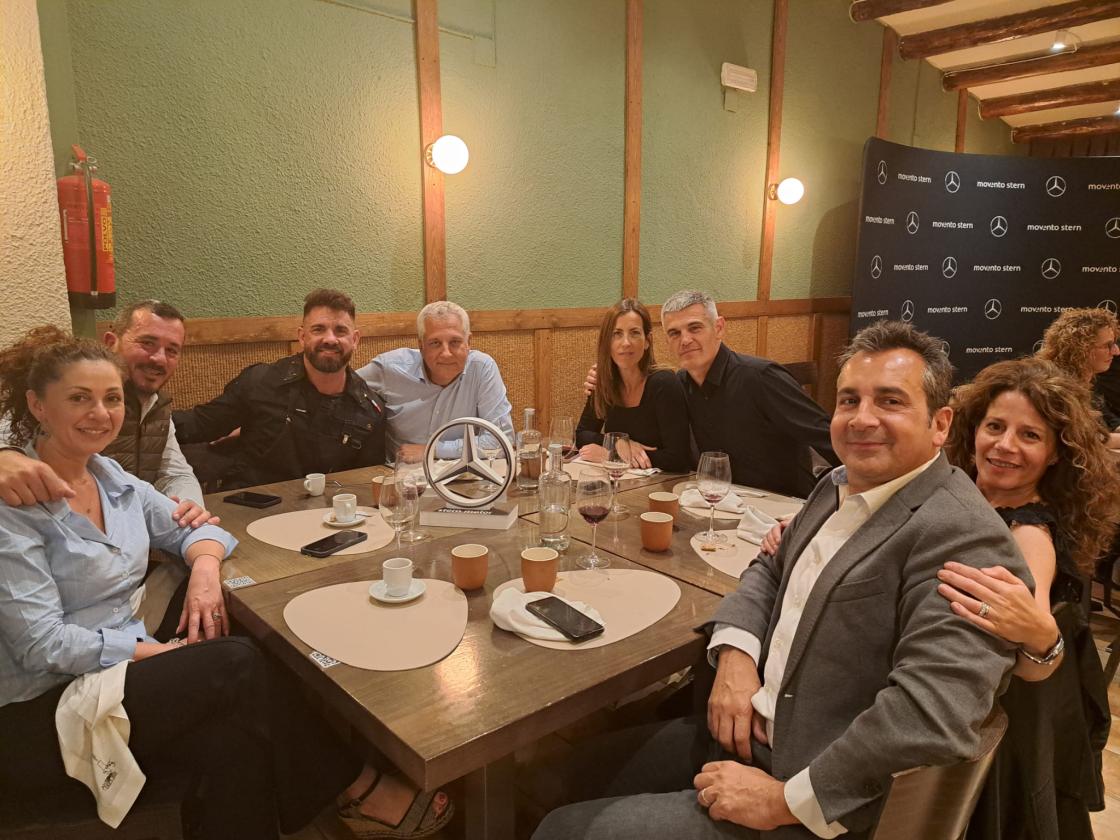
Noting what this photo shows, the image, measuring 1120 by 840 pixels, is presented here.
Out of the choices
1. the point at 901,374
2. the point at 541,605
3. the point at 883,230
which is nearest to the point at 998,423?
the point at 901,374

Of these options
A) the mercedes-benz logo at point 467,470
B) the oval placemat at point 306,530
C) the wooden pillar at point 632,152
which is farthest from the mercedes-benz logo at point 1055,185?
the oval placemat at point 306,530

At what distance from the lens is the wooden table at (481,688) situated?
1.14 m

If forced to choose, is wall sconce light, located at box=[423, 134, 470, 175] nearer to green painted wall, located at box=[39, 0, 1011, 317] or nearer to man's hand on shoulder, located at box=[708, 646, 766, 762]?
green painted wall, located at box=[39, 0, 1011, 317]

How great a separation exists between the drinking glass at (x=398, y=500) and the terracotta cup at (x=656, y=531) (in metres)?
0.61

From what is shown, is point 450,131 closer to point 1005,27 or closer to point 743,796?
point 743,796

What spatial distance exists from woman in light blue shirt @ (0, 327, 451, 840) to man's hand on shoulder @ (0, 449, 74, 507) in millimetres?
29

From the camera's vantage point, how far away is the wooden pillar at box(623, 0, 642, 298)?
4.63 m

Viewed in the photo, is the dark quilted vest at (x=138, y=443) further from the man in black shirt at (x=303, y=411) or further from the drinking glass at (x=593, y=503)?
the drinking glass at (x=593, y=503)

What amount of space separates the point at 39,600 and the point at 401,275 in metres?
2.76

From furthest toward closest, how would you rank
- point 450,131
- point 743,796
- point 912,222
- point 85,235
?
point 912,222
point 450,131
point 85,235
point 743,796

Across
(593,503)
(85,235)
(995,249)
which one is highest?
(995,249)

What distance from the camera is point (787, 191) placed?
224 inches

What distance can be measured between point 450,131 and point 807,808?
3748 mm

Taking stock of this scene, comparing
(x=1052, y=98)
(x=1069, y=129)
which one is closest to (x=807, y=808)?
(x=1052, y=98)
